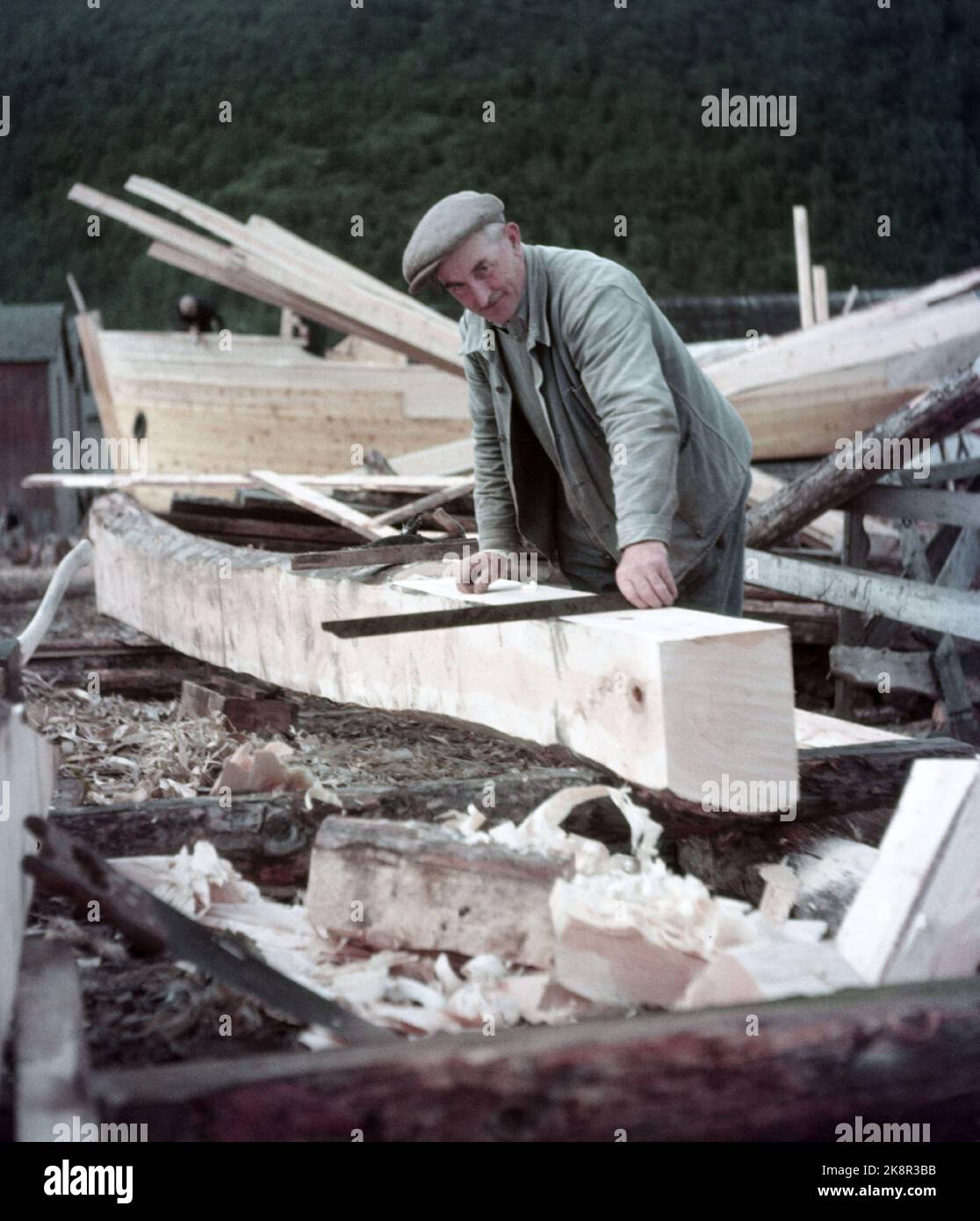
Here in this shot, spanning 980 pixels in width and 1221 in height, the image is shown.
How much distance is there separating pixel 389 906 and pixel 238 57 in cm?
2363

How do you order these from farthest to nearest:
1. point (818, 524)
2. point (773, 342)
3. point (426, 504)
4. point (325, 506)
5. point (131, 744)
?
point (773, 342) → point (818, 524) → point (325, 506) → point (426, 504) → point (131, 744)

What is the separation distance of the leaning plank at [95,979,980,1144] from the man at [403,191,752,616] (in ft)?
4.66

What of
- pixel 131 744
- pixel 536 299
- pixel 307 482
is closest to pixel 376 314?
pixel 307 482

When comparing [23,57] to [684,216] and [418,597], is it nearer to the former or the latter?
[684,216]

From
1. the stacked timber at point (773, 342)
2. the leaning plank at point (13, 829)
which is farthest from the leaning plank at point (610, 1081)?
the stacked timber at point (773, 342)

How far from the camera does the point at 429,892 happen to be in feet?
6.97

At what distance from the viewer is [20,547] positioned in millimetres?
11812

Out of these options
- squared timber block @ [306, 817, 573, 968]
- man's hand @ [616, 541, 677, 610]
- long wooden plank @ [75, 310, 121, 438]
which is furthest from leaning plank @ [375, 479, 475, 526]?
long wooden plank @ [75, 310, 121, 438]

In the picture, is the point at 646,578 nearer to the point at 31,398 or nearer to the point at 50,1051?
the point at 50,1051

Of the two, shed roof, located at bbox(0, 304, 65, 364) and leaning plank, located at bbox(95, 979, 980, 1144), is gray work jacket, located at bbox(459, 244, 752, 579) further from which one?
shed roof, located at bbox(0, 304, 65, 364)

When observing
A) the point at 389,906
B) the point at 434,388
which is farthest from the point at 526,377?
the point at 434,388

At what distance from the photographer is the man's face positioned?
3102 millimetres

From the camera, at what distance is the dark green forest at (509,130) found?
20422 millimetres

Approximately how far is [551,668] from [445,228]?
1.10m
